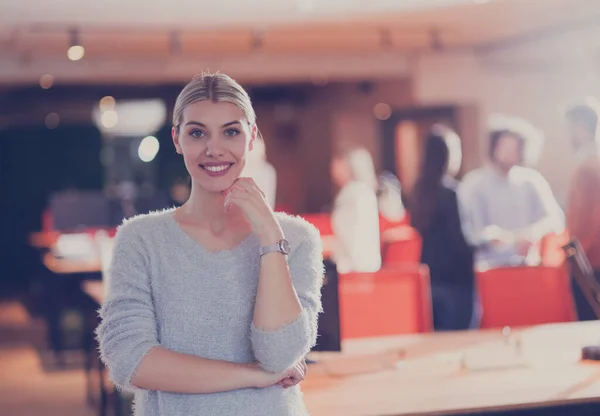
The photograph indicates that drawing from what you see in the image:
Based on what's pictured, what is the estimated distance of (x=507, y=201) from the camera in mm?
5375

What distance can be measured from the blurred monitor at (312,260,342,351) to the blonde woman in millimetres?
957

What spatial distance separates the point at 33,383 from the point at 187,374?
5.43m

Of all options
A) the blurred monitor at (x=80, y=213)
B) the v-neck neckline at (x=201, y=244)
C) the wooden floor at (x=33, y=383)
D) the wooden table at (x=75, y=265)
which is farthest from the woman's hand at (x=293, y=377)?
the blurred monitor at (x=80, y=213)

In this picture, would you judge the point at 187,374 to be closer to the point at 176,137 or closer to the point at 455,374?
the point at 176,137

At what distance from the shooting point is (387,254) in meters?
5.85

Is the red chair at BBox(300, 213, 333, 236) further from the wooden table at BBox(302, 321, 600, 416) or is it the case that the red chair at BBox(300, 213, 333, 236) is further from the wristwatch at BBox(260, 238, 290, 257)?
the wristwatch at BBox(260, 238, 290, 257)

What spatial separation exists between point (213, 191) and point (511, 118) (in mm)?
9696

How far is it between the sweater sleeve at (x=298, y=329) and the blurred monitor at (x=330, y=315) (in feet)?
3.00

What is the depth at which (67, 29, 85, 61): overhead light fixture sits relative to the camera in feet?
27.5

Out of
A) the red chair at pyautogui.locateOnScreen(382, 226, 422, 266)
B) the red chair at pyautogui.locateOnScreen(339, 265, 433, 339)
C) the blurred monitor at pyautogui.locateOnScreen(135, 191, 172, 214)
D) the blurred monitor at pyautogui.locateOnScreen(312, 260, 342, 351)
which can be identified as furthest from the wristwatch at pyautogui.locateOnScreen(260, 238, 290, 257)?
the blurred monitor at pyautogui.locateOnScreen(135, 191, 172, 214)

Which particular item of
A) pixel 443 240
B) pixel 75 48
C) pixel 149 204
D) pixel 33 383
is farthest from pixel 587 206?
pixel 75 48

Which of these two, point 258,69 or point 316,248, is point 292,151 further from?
point 316,248

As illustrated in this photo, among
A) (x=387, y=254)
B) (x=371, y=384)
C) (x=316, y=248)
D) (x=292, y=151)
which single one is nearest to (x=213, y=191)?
(x=316, y=248)

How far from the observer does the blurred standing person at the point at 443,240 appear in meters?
4.47
